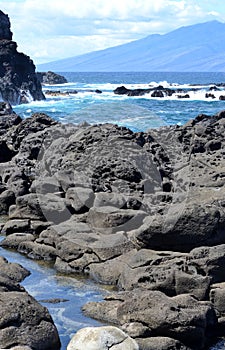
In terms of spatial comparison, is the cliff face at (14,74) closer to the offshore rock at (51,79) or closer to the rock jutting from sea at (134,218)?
the rock jutting from sea at (134,218)

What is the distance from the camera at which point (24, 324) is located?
12633 millimetres

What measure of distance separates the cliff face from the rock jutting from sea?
51890 millimetres

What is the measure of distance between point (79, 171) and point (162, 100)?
6227cm

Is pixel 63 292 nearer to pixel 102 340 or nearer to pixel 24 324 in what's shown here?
pixel 24 324

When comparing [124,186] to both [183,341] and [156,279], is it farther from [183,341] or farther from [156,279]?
[183,341]

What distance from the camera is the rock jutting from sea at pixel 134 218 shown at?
1363 cm

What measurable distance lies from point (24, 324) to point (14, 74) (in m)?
78.3

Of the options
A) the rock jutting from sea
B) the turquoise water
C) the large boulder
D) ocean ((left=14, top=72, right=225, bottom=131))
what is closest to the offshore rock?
ocean ((left=14, top=72, right=225, bottom=131))

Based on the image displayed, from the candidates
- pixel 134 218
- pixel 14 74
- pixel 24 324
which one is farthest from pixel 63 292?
pixel 14 74

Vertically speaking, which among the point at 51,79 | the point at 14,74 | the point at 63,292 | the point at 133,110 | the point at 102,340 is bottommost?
the point at 63,292

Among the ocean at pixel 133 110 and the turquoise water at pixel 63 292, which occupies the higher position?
the ocean at pixel 133 110

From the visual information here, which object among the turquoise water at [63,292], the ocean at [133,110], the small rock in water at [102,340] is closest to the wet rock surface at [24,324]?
the turquoise water at [63,292]

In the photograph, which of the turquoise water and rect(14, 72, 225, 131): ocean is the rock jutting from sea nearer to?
the turquoise water

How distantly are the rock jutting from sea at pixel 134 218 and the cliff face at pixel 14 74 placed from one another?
2043 inches
